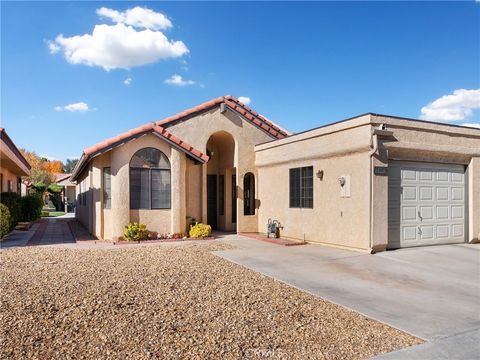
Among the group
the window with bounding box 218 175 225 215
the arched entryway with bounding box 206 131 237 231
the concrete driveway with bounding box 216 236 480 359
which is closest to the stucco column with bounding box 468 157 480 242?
the concrete driveway with bounding box 216 236 480 359

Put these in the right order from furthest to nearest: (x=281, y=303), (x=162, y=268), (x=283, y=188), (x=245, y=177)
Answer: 1. (x=245, y=177)
2. (x=283, y=188)
3. (x=162, y=268)
4. (x=281, y=303)

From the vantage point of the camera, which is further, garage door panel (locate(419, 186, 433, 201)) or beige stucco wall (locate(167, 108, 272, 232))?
beige stucco wall (locate(167, 108, 272, 232))

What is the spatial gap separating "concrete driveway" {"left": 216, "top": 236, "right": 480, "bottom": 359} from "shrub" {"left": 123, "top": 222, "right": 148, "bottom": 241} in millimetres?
3853

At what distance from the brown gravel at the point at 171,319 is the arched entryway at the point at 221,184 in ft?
31.9

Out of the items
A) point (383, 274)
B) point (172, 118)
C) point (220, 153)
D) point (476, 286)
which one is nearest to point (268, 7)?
point (172, 118)

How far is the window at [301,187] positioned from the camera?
13.4m

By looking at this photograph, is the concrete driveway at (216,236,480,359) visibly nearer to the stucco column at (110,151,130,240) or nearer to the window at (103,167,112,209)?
the stucco column at (110,151,130,240)

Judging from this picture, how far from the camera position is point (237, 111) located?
1670 centimetres

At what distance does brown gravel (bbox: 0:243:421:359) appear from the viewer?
4273 millimetres

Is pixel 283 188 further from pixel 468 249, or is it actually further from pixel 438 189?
pixel 468 249

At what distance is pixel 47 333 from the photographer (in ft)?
14.8

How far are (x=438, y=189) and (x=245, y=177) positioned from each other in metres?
8.15

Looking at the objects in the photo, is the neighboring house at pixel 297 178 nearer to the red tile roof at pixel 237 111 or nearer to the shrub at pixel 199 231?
the red tile roof at pixel 237 111

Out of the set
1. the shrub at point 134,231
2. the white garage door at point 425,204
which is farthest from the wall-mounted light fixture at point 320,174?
the shrub at point 134,231
